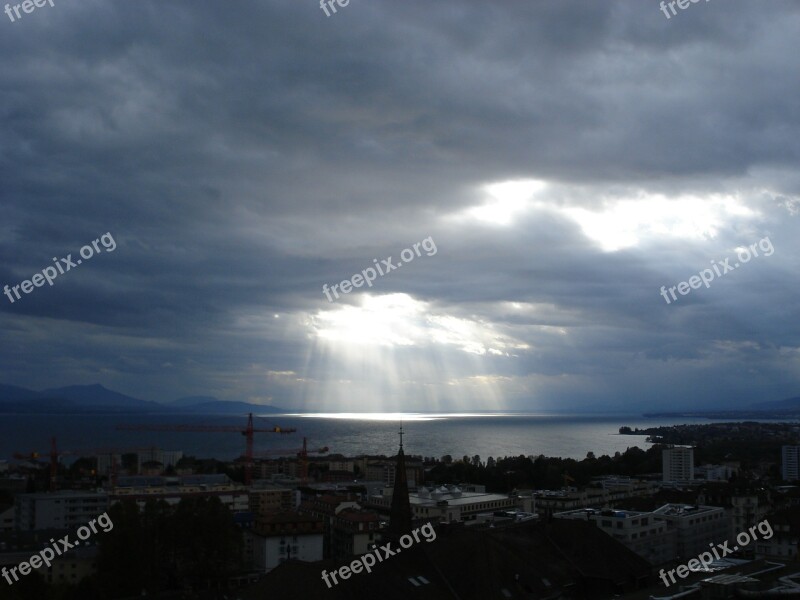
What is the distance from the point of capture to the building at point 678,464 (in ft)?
359

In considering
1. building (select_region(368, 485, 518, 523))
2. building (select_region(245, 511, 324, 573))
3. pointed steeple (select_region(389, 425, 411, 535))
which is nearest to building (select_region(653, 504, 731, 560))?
building (select_region(368, 485, 518, 523))

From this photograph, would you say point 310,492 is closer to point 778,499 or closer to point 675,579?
point 778,499

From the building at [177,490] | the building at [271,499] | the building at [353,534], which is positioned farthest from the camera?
the building at [271,499]

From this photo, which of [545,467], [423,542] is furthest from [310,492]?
[423,542]

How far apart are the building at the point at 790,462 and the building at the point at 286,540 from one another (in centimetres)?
10073

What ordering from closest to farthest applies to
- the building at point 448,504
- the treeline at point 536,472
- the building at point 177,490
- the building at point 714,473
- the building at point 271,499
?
the building at point 448,504 < the building at point 177,490 < the building at point 271,499 < the treeline at point 536,472 < the building at point 714,473

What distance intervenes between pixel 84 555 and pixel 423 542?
1063 inches

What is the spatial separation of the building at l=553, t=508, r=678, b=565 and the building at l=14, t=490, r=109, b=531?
44568 mm

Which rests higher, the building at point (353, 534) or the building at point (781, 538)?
the building at point (781, 538)

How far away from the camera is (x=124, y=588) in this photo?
38.9 m

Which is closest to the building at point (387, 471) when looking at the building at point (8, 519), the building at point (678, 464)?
the building at point (678, 464)

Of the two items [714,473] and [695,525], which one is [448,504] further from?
[714,473]

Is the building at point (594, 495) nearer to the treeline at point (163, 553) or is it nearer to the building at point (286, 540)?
the building at point (286, 540)

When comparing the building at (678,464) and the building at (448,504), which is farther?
the building at (678,464)
